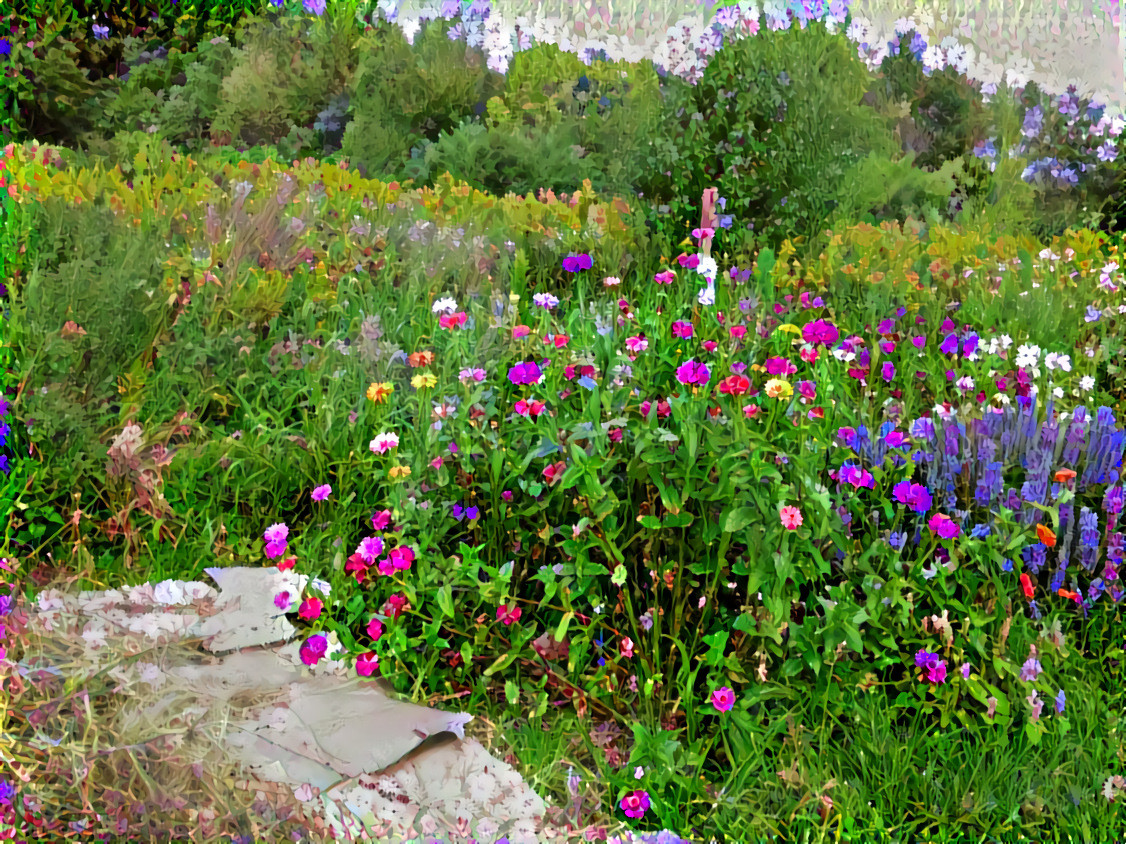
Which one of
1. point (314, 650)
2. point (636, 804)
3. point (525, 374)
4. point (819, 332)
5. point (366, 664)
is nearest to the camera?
point (636, 804)

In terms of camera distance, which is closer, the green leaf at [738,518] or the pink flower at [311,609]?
the green leaf at [738,518]

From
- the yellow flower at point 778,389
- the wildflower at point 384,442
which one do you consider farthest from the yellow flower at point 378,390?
the yellow flower at point 778,389

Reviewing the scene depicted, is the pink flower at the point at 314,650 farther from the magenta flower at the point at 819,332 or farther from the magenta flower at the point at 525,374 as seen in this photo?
the magenta flower at the point at 819,332

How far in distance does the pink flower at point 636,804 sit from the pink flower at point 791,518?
767 millimetres

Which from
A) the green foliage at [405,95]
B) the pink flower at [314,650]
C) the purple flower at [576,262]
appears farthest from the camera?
the green foliage at [405,95]

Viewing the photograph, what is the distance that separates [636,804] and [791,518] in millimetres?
819

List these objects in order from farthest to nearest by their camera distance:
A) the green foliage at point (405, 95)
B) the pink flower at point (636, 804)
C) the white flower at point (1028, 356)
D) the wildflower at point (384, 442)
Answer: the green foliage at point (405, 95), the white flower at point (1028, 356), the wildflower at point (384, 442), the pink flower at point (636, 804)

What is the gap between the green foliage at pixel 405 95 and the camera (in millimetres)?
8102

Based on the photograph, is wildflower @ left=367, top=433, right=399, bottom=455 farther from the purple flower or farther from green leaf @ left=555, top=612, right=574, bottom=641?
the purple flower

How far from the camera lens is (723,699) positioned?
9.14 ft

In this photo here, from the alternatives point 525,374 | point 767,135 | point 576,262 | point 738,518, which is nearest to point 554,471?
point 525,374

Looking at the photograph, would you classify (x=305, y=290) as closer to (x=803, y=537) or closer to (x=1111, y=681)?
(x=803, y=537)

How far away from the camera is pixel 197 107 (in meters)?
9.05

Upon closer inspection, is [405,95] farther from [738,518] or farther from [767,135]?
[738,518]
